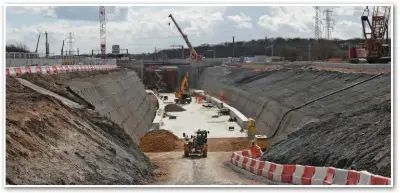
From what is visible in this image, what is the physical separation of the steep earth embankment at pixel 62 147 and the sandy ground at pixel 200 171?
40.5 inches

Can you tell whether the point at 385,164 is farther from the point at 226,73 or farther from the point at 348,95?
the point at 226,73

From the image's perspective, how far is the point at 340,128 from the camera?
22.4 metres

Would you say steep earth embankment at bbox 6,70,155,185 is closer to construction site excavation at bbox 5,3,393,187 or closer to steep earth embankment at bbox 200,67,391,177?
construction site excavation at bbox 5,3,393,187

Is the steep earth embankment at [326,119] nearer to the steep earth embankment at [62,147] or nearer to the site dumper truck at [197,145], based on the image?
the site dumper truck at [197,145]

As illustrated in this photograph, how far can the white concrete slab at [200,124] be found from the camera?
44.0 m

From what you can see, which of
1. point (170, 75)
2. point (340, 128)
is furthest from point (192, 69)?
point (340, 128)

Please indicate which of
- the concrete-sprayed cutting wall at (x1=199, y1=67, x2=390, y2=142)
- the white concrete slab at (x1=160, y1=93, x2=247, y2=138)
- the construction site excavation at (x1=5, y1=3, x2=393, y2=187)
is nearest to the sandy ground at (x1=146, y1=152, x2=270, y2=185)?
the construction site excavation at (x1=5, y1=3, x2=393, y2=187)

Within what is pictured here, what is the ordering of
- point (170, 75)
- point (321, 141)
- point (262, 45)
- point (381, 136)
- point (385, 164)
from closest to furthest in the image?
→ point (385, 164) → point (381, 136) → point (321, 141) → point (170, 75) → point (262, 45)

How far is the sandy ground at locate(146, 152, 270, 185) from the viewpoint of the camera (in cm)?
2050

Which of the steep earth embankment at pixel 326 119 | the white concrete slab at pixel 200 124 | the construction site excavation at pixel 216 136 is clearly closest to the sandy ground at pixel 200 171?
the construction site excavation at pixel 216 136

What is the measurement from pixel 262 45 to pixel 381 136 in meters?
169

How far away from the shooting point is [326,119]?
27234 mm

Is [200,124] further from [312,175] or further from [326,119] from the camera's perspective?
[312,175]

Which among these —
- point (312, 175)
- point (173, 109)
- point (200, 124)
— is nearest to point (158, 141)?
point (200, 124)
